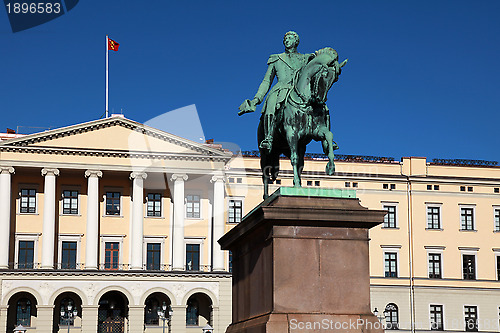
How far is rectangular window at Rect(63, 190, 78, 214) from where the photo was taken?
59.9m

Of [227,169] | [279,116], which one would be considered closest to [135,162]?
[227,169]

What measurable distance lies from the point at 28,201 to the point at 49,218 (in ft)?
A: 9.95

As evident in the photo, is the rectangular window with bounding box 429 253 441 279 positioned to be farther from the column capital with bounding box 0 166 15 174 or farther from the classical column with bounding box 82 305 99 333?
the column capital with bounding box 0 166 15 174

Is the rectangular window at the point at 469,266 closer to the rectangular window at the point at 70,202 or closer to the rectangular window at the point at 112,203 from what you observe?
the rectangular window at the point at 112,203

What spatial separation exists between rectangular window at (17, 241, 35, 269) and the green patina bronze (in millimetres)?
46800

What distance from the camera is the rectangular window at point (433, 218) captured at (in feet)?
206

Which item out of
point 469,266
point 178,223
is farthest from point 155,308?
point 469,266

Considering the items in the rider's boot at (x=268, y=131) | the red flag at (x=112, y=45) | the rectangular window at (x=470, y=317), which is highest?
the red flag at (x=112, y=45)

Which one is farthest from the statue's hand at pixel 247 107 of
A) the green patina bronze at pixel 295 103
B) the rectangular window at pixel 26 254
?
the rectangular window at pixel 26 254

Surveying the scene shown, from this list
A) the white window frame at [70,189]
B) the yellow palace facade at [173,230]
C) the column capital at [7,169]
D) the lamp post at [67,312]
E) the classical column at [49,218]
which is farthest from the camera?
the white window frame at [70,189]

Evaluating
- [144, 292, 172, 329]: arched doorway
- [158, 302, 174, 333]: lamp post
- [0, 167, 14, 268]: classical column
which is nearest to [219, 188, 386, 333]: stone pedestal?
[158, 302, 174, 333]: lamp post

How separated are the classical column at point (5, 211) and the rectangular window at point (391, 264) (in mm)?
25520

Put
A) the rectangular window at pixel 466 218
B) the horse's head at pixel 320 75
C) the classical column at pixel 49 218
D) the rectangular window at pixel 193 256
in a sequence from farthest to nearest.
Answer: the rectangular window at pixel 466 218, the rectangular window at pixel 193 256, the classical column at pixel 49 218, the horse's head at pixel 320 75

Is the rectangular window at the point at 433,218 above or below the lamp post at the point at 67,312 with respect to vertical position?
above
